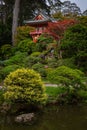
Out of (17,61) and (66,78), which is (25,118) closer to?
(66,78)

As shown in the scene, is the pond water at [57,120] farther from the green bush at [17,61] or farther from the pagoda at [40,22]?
the pagoda at [40,22]

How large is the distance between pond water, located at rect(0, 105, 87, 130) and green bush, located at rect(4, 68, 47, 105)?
946 millimetres

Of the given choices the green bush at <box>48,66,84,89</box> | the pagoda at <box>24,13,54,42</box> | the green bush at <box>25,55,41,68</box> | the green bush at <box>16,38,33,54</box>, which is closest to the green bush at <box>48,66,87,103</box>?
the green bush at <box>48,66,84,89</box>

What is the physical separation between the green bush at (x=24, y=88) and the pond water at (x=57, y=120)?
0.95 meters

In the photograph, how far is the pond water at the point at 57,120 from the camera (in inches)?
578

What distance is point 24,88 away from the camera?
17.5 meters

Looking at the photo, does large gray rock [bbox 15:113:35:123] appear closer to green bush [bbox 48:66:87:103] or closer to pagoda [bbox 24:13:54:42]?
green bush [bbox 48:66:87:103]

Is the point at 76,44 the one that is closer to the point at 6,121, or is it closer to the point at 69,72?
the point at 69,72

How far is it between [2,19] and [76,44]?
21.6 metres

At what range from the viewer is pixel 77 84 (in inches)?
803

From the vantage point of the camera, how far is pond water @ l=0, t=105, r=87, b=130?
14670 millimetres

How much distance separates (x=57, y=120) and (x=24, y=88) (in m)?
2.69

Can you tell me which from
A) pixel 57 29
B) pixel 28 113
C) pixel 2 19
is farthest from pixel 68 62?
pixel 2 19

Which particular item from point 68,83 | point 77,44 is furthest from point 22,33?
point 68,83
